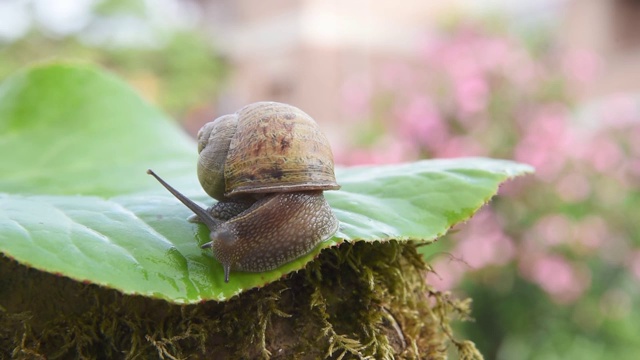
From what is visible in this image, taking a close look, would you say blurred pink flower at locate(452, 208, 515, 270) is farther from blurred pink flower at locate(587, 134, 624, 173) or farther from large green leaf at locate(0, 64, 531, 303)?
large green leaf at locate(0, 64, 531, 303)

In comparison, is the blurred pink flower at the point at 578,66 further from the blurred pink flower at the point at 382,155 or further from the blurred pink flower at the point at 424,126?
the blurred pink flower at the point at 382,155

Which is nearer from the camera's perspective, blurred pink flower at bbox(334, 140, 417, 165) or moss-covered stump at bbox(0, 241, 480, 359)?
moss-covered stump at bbox(0, 241, 480, 359)

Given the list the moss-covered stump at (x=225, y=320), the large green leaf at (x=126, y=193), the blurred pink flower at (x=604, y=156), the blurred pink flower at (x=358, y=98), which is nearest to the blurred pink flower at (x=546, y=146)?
the blurred pink flower at (x=604, y=156)

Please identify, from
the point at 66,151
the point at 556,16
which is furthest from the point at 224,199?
the point at 556,16

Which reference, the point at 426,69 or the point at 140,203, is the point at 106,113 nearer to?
the point at 140,203

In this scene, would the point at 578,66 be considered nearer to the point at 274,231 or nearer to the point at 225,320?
the point at 274,231

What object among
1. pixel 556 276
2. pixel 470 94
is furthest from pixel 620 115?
pixel 556 276

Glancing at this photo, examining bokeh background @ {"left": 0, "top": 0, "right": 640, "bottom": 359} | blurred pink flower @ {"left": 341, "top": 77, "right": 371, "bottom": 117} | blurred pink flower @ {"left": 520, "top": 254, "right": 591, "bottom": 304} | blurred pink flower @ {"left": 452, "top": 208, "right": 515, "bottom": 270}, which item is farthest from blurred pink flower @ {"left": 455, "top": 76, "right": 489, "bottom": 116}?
blurred pink flower @ {"left": 341, "top": 77, "right": 371, "bottom": 117}
